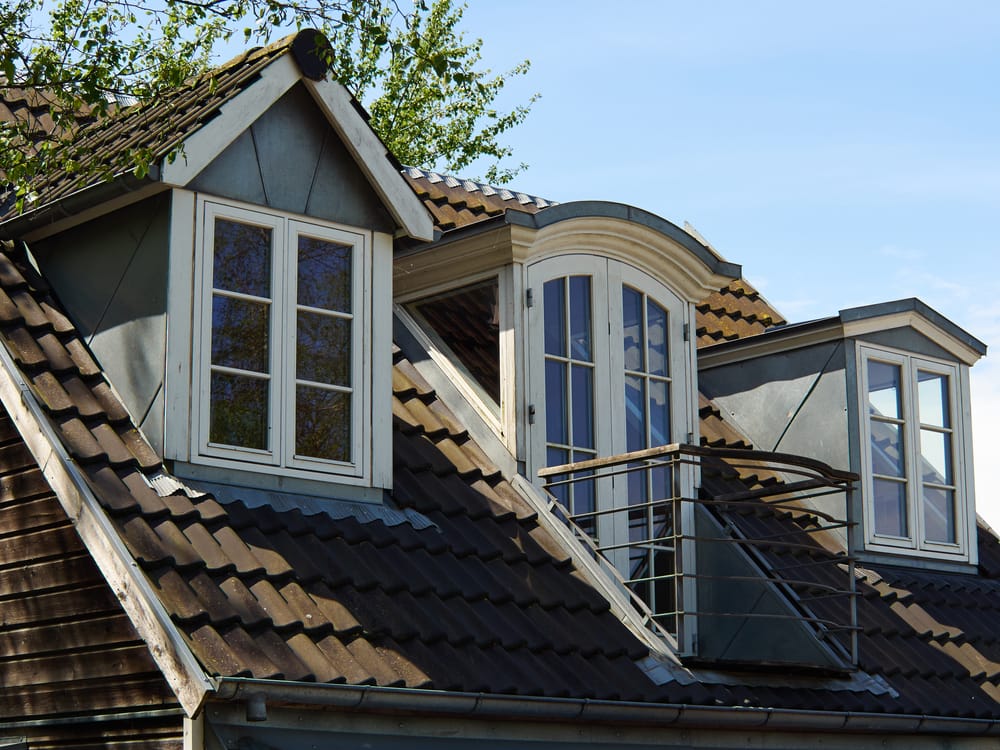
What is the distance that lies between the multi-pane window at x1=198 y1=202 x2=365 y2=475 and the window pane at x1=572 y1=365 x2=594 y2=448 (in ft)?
6.77

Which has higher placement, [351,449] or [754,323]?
[754,323]

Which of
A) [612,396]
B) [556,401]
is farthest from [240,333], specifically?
[612,396]

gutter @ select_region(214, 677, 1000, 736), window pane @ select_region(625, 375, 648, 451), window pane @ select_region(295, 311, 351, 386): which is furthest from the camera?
window pane @ select_region(625, 375, 648, 451)

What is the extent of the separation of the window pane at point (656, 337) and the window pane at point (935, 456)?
2720 millimetres

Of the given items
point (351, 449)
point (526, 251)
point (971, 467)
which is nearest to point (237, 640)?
point (351, 449)

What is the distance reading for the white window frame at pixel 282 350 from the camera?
27.5 feet

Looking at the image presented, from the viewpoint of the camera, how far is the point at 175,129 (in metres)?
8.78

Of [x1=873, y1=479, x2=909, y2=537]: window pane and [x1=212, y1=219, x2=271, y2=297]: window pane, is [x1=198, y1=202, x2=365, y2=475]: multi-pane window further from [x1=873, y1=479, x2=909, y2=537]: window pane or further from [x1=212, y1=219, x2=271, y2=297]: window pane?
[x1=873, y1=479, x2=909, y2=537]: window pane

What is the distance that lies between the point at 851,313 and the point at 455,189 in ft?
11.4

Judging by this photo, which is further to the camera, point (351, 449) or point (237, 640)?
point (351, 449)

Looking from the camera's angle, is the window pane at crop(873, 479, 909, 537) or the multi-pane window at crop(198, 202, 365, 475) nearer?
the multi-pane window at crop(198, 202, 365, 475)

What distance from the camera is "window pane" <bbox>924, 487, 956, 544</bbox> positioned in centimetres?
1275

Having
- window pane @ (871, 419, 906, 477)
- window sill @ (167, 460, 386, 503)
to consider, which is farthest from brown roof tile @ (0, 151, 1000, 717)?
window pane @ (871, 419, 906, 477)

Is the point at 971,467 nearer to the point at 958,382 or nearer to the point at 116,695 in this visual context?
the point at 958,382
